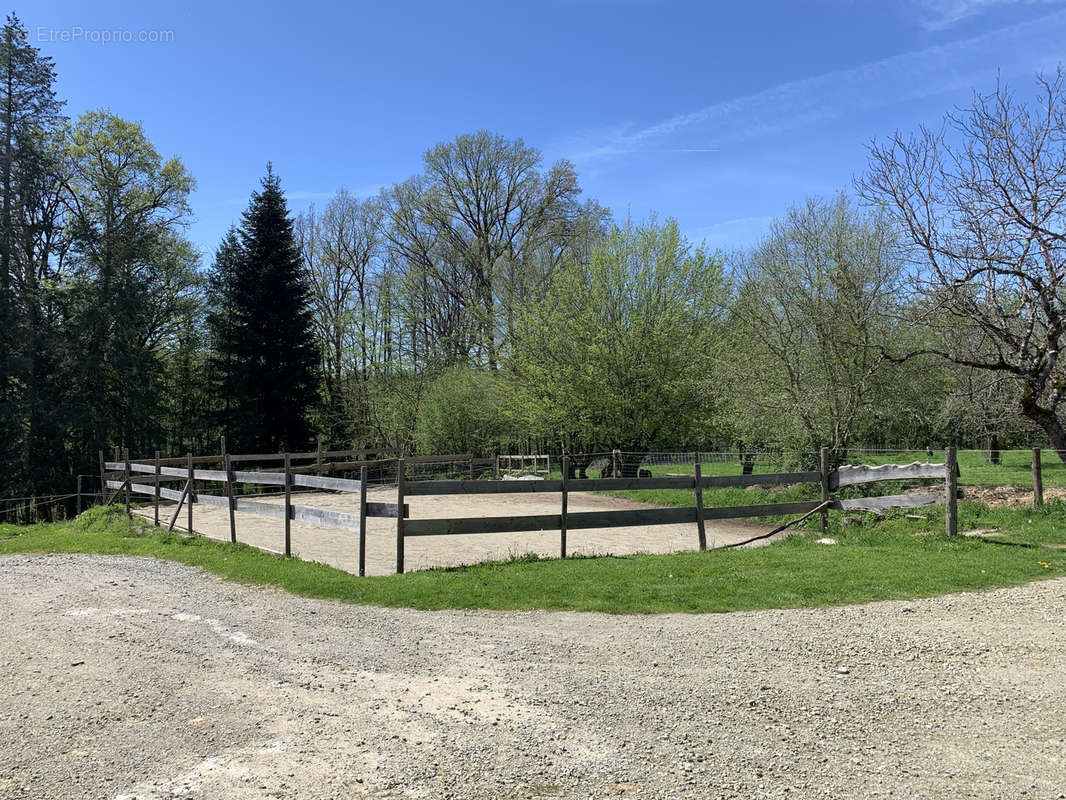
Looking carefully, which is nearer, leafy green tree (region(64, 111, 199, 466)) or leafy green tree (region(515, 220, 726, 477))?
leafy green tree (region(515, 220, 726, 477))

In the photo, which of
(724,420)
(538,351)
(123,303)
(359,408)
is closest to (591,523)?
(724,420)

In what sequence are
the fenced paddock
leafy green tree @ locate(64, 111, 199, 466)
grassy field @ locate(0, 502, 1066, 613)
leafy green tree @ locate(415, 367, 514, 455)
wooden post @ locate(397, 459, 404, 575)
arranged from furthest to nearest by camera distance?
leafy green tree @ locate(415, 367, 514, 455), leafy green tree @ locate(64, 111, 199, 466), the fenced paddock, wooden post @ locate(397, 459, 404, 575), grassy field @ locate(0, 502, 1066, 613)

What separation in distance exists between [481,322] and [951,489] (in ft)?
85.8

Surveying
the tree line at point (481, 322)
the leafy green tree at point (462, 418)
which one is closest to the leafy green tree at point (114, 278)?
the tree line at point (481, 322)

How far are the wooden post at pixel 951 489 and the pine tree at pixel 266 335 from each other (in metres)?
29.1

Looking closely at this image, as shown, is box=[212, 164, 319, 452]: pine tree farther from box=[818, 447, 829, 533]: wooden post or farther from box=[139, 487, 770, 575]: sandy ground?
box=[818, 447, 829, 533]: wooden post

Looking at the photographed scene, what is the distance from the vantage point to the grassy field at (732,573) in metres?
7.20

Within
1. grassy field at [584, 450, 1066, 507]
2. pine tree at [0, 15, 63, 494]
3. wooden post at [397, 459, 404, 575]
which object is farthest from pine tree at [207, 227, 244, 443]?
wooden post at [397, 459, 404, 575]

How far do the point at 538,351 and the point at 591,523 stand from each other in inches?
656

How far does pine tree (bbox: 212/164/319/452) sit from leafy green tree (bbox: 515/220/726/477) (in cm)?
1578

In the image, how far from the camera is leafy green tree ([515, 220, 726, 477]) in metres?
23.2

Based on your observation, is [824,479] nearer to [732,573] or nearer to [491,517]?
[732,573]

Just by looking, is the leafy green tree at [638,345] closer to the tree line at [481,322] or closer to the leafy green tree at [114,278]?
the tree line at [481,322]

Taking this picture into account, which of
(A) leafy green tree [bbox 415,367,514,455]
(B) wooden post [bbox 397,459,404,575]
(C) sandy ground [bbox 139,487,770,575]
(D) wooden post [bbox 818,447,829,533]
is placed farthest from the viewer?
(A) leafy green tree [bbox 415,367,514,455]
